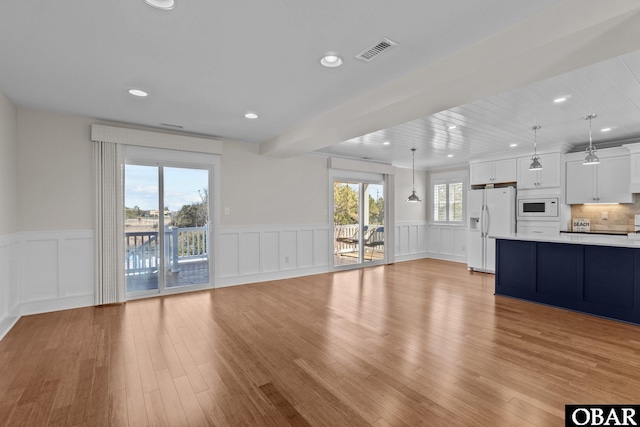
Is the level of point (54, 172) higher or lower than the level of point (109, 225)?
higher

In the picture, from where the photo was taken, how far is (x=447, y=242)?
870 centimetres

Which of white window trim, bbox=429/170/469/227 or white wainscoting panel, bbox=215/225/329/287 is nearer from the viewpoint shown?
white wainscoting panel, bbox=215/225/329/287

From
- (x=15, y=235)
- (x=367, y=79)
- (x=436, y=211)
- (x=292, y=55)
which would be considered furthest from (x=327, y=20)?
(x=436, y=211)

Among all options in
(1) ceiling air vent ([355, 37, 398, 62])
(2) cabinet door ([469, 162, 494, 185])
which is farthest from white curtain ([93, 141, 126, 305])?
(2) cabinet door ([469, 162, 494, 185])

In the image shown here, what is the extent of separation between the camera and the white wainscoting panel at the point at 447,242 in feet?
27.2

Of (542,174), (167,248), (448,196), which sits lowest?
(167,248)

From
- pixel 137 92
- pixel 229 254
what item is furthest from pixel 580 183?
pixel 137 92

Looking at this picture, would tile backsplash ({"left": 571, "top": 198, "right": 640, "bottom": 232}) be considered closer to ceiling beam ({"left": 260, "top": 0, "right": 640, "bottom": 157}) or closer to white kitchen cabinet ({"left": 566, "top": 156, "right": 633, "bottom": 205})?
white kitchen cabinet ({"left": 566, "top": 156, "right": 633, "bottom": 205})

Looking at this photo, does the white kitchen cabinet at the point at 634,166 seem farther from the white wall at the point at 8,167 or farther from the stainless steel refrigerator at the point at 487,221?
the white wall at the point at 8,167

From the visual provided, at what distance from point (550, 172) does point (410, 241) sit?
375 centimetres

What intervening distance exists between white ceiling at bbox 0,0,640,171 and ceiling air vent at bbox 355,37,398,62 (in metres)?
0.05

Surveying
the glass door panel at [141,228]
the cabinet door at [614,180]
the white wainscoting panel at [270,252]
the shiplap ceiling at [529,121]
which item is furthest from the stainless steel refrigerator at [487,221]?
the glass door panel at [141,228]

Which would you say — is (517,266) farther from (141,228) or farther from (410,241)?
(141,228)

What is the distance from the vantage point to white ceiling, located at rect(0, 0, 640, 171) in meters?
1.99
